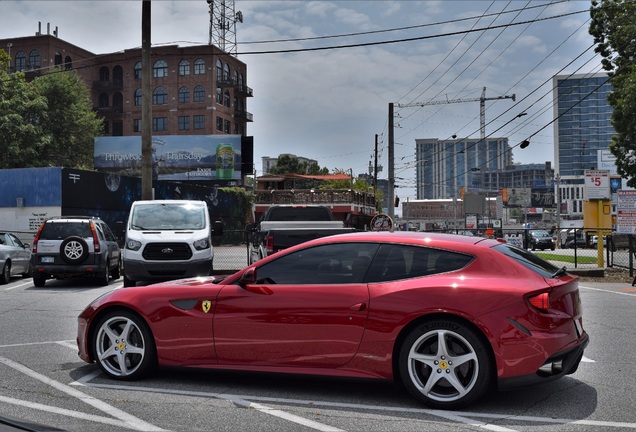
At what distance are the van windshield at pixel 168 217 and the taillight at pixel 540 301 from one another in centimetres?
1123

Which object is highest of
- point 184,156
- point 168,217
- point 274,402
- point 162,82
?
point 162,82

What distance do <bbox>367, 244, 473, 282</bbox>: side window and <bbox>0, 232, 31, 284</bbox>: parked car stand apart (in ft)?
47.1

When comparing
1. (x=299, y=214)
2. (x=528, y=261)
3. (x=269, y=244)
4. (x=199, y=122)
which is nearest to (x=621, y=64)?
Answer: (x=299, y=214)

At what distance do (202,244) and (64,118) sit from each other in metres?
51.6

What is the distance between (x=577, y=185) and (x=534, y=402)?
603 feet

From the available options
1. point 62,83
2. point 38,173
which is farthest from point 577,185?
→ point 38,173

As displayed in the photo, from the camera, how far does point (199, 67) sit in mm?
78062

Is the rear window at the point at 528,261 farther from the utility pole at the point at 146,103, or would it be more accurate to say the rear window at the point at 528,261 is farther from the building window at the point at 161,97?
the building window at the point at 161,97

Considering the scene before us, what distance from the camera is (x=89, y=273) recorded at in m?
16.0

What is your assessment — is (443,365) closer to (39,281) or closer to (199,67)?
(39,281)

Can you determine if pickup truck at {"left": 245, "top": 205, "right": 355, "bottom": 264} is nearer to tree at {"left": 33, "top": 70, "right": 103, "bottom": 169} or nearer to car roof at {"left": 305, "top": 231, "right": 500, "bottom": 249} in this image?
car roof at {"left": 305, "top": 231, "right": 500, "bottom": 249}

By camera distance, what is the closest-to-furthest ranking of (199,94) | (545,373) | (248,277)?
(545,373) → (248,277) → (199,94)

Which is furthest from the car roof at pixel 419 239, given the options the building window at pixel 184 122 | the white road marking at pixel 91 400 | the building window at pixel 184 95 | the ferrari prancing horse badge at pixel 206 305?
the building window at pixel 184 95

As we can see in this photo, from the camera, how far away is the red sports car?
5.05 meters
